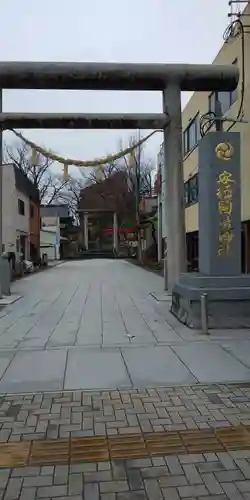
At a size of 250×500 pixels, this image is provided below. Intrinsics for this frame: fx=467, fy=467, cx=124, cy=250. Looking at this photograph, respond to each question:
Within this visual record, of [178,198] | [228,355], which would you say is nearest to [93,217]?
[178,198]

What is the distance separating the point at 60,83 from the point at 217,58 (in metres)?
10.7

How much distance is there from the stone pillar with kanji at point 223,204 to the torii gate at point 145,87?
11.5 feet

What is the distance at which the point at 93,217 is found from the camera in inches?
2435

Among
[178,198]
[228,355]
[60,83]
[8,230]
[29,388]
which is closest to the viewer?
[29,388]

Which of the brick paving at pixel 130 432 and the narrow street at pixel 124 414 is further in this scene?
the narrow street at pixel 124 414

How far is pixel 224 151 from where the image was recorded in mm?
9102

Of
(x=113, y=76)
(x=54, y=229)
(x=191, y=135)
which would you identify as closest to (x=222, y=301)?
(x=113, y=76)

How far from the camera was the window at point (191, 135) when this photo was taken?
23516mm

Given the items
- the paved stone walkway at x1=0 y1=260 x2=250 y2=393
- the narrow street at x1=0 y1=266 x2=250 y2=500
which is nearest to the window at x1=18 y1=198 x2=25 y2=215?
the paved stone walkway at x1=0 y1=260 x2=250 y2=393

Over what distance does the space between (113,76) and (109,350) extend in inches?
294

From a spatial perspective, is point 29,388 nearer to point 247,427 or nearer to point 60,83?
point 247,427

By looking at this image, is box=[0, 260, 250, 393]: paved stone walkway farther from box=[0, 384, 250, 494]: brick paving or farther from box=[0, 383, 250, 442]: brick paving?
box=[0, 384, 250, 494]: brick paving

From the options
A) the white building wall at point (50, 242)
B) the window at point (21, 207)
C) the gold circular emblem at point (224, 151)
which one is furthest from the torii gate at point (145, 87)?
the white building wall at point (50, 242)

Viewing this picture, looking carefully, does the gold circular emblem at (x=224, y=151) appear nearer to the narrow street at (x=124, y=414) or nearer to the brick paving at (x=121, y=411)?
the narrow street at (x=124, y=414)
